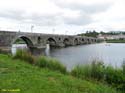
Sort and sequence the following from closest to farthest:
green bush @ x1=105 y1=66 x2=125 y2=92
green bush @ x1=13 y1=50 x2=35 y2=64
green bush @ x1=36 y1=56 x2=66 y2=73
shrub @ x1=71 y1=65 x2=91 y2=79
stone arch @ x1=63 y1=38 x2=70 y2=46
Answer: green bush @ x1=105 y1=66 x2=125 y2=92
shrub @ x1=71 y1=65 x2=91 y2=79
green bush @ x1=36 y1=56 x2=66 y2=73
green bush @ x1=13 y1=50 x2=35 y2=64
stone arch @ x1=63 y1=38 x2=70 y2=46

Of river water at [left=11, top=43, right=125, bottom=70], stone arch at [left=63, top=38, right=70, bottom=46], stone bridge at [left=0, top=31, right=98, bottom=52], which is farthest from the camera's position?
stone arch at [left=63, top=38, right=70, bottom=46]

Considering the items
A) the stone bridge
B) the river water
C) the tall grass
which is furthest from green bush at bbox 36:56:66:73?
the stone bridge

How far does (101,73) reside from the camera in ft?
41.2

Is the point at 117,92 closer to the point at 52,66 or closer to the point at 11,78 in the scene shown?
the point at 11,78

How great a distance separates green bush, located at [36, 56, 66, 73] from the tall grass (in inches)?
57.1

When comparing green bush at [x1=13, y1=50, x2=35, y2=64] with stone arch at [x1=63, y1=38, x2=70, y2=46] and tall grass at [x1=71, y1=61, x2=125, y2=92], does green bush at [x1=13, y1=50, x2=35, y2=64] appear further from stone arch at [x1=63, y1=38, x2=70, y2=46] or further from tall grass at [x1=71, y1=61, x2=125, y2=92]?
stone arch at [x1=63, y1=38, x2=70, y2=46]

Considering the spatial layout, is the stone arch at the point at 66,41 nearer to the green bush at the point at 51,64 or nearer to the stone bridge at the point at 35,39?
the stone bridge at the point at 35,39

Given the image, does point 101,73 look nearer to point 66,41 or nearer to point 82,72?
point 82,72

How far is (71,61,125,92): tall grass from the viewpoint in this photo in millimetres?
11344

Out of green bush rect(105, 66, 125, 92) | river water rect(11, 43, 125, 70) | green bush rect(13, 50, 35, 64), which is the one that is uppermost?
green bush rect(13, 50, 35, 64)

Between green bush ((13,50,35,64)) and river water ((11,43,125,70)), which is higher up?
green bush ((13,50,35,64))

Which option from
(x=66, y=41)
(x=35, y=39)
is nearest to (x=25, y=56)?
(x=35, y=39)

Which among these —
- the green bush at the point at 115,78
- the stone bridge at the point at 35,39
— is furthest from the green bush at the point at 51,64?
the stone bridge at the point at 35,39

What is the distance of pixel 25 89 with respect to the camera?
753 centimetres
